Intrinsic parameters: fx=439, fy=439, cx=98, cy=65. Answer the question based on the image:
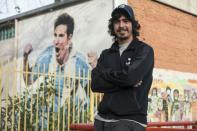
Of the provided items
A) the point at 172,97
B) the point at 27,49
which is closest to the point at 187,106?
the point at 172,97

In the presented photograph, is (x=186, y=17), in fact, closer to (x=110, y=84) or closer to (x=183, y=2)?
(x=183, y=2)

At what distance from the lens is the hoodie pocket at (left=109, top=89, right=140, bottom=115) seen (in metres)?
2.94

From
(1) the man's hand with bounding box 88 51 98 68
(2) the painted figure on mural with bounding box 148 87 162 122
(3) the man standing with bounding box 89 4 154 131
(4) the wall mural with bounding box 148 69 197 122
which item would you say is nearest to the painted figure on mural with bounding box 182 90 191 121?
(4) the wall mural with bounding box 148 69 197 122

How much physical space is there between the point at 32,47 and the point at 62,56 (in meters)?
1.57

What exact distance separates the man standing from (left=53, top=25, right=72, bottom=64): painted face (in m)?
9.06

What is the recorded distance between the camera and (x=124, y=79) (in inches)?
118

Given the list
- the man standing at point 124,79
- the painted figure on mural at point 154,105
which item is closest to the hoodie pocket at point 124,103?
the man standing at point 124,79

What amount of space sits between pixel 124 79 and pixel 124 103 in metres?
0.16

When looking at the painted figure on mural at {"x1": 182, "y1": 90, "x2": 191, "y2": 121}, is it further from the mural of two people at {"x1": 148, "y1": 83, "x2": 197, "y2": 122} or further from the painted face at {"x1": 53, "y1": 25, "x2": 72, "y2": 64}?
the painted face at {"x1": 53, "y1": 25, "x2": 72, "y2": 64}

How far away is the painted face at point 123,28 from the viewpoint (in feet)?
10.3

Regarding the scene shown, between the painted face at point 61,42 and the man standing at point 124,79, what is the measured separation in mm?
9058

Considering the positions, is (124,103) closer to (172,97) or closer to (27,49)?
(172,97)

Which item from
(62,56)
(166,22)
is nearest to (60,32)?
(62,56)

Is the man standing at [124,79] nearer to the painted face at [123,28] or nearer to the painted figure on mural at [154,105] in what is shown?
the painted face at [123,28]
